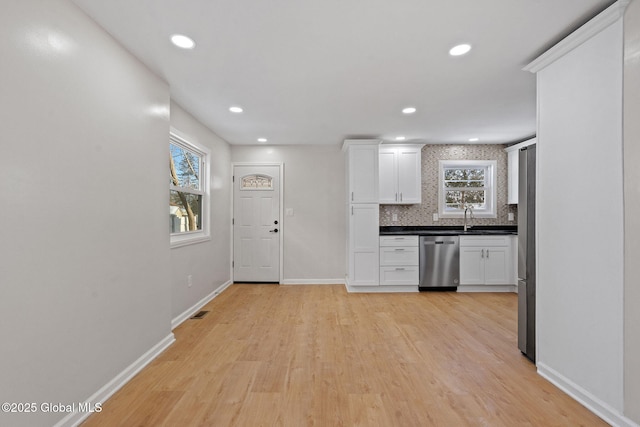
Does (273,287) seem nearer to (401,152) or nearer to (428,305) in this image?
(428,305)

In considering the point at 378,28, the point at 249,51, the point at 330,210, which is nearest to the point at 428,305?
the point at 330,210

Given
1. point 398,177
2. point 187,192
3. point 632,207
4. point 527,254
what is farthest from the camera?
point 398,177

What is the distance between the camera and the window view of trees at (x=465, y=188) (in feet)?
16.3

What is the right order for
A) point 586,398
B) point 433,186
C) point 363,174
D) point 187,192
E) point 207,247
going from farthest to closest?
1. point 433,186
2. point 363,174
3. point 207,247
4. point 187,192
5. point 586,398

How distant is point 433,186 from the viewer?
4.93 meters

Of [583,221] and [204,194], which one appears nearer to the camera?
[583,221]

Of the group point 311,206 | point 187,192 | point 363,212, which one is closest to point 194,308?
point 187,192

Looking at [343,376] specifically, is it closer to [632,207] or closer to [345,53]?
[632,207]

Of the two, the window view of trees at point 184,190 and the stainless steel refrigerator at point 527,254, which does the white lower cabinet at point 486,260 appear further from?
the window view of trees at point 184,190

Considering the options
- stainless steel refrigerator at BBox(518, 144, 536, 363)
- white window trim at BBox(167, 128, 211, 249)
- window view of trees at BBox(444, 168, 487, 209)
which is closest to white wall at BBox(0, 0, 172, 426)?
white window trim at BBox(167, 128, 211, 249)

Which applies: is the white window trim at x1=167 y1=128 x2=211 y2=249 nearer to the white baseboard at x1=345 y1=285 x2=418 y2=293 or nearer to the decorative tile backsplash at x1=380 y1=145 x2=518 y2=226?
the white baseboard at x1=345 y1=285 x2=418 y2=293

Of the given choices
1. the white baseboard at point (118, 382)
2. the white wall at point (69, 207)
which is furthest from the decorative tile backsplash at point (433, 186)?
the white wall at point (69, 207)

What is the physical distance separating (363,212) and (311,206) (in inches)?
39.5

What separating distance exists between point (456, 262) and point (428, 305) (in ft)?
3.51
